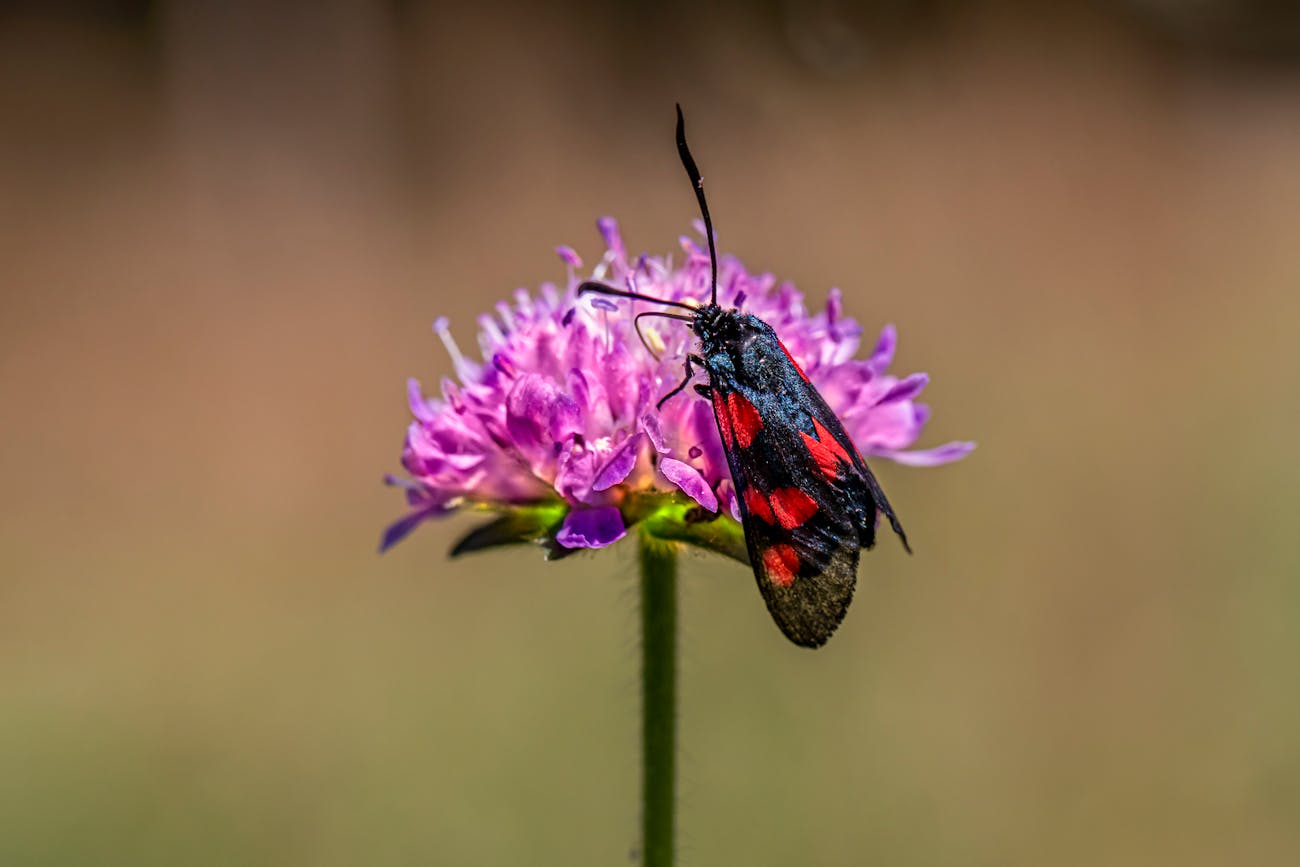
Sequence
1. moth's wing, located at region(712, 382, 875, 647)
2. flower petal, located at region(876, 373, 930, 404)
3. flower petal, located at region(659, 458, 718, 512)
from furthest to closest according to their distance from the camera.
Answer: flower petal, located at region(876, 373, 930, 404) → flower petal, located at region(659, 458, 718, 512) → moth's wing, located at region(712, 382, 875, 647)

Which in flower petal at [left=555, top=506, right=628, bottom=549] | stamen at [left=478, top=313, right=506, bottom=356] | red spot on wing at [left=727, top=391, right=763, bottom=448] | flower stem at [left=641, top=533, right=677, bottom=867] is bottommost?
flower stem at [left=641, top=533, right=677, bottom=867]

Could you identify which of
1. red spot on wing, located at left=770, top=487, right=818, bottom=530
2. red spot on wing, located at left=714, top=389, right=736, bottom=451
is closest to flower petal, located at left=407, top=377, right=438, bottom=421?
red spot on wing, located at left=714, top=389, right=736, bottom=451

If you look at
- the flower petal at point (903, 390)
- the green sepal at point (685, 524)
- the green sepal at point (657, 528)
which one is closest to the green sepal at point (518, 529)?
the green sepal at point (657, 528)

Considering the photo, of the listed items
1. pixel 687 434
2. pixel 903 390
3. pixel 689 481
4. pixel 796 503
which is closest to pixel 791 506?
pixel 796 503

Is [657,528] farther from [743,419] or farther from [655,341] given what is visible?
[655,341]

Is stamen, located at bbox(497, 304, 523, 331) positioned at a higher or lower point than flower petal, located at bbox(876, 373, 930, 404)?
higher

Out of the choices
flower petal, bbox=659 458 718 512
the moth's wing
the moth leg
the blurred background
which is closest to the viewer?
the moth's wing

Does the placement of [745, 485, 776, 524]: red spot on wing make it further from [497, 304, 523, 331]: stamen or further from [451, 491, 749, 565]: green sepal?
[497, 304, 523, 331]: stamen

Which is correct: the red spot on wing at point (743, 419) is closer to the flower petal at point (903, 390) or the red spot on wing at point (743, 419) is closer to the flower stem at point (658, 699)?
the flower stem at point (658, 699)
